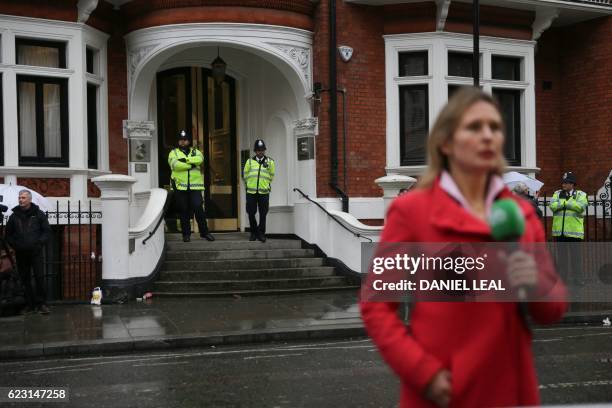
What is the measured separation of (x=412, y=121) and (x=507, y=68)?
2.60 m

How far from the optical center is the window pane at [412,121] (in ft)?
52.8

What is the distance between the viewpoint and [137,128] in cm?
1548

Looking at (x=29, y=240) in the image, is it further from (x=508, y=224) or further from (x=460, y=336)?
(x=508, y=224)

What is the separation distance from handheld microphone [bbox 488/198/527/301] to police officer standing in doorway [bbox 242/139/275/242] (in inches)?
497

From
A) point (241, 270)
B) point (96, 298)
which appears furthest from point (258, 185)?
point (96, 298)

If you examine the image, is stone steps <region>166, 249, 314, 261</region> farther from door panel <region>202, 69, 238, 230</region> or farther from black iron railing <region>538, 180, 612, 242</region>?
black iron railing <region>538, 180, 612, 242</region>

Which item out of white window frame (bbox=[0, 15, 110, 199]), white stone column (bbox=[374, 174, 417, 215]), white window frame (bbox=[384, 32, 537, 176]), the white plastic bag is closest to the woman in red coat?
the white plastic bag

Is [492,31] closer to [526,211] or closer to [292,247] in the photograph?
[292,247]

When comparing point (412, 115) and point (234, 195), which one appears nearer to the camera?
point (412, 115)

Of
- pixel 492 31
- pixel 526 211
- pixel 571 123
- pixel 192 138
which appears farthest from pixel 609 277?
pixel 526 211

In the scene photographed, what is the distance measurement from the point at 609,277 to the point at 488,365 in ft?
46.0

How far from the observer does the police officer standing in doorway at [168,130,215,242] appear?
1448 centimetres

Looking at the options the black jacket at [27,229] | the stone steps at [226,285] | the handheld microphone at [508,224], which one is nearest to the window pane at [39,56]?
the black jacket at [27,229]

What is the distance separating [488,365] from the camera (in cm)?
243
